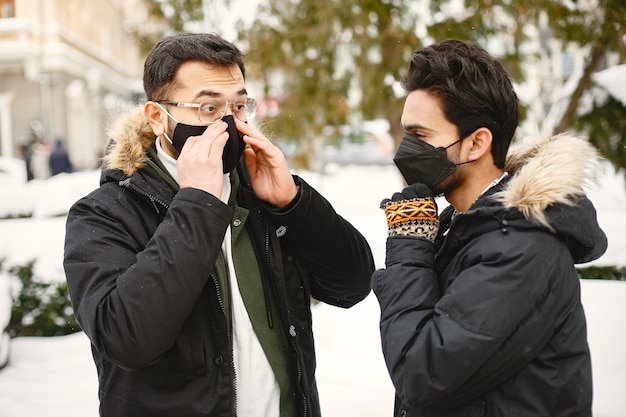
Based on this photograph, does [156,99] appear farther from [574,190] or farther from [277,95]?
[277,95]

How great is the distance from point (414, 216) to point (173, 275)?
26.5 inches

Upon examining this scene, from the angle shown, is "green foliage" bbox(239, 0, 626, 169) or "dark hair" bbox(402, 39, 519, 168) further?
"green foliage" bbox(239, 0, 626, 169)

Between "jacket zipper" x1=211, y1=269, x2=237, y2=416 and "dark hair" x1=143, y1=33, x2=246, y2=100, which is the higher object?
"dark hair" x1=143, y1=33, x2=246, y2=100

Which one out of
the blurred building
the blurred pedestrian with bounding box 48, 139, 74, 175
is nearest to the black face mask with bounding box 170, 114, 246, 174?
the blurred pedestrian with bounding box 48, 139, 74, 175

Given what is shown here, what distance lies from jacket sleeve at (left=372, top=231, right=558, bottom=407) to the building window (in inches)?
1082

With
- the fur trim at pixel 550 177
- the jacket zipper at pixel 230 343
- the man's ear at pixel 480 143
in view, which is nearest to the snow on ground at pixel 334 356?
the fur trim at pixel 550 177

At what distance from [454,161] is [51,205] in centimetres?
812

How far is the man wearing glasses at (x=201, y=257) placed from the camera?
1.70m

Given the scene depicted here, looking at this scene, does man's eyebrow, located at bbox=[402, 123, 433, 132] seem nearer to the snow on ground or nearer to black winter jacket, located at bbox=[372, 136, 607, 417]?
black winter jacket, located at bbox=[372, 136, 607, 417]

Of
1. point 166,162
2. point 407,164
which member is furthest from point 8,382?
point 407,164

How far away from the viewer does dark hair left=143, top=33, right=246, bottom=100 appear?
2053 millimetres

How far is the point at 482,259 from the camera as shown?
5.20ft

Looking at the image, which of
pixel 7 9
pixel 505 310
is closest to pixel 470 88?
pixel 505 310

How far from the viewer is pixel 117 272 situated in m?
1.78
